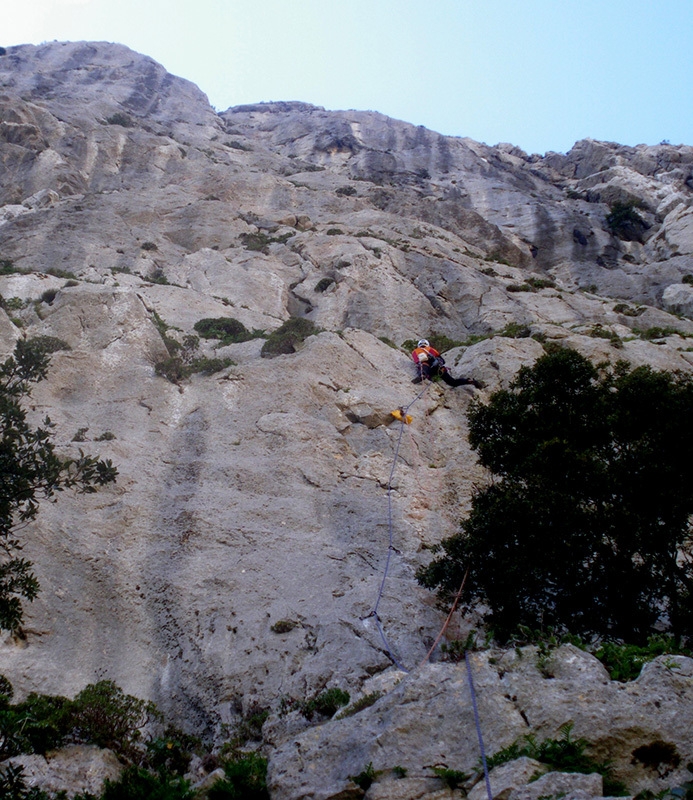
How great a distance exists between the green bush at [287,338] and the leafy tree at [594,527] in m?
10.9

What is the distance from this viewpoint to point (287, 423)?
17.8m

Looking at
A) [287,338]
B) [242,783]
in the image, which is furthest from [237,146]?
[242,783]

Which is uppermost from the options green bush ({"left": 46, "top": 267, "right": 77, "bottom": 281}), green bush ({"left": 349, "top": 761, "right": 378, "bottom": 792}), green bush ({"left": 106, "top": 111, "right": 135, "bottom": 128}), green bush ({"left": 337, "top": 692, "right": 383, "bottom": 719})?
green bush ({"left": 106, "top": 111, "right": 135, "bottom": 128})

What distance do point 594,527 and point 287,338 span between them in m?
13.4

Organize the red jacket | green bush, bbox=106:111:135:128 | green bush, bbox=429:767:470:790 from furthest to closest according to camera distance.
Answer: green bush, bbox=106:111:135:128 → the red jacket → green bush, bbox=429:767:470:790

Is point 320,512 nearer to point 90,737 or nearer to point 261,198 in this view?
point 90,737

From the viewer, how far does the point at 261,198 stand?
42562mm

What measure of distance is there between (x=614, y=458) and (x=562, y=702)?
5312mm

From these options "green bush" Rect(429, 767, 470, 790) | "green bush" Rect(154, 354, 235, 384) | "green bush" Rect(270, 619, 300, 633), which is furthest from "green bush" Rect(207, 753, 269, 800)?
"green bush" Rect(154, 354, 235, 384)

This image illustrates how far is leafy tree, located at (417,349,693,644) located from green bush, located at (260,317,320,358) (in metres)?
10.9

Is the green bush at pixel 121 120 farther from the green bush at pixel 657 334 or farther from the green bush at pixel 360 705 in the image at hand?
→ the green bush at pixel 360 705

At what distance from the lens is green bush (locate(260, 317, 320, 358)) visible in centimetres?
2150

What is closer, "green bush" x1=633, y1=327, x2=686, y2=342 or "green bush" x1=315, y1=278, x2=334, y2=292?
"green bush" x1=633, y1=327, x2=686, y2=342

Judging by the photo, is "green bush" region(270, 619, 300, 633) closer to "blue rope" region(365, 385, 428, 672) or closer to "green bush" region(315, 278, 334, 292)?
"blue rope" region(365, 385, 428, 672)
